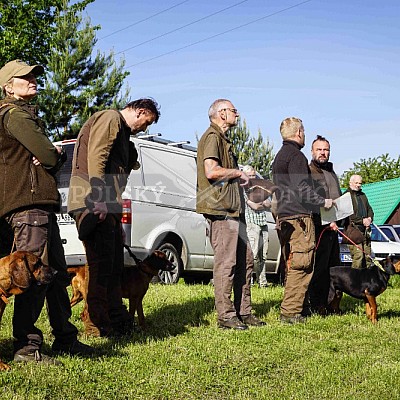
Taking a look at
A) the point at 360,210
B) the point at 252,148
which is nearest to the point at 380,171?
the point at 252,148

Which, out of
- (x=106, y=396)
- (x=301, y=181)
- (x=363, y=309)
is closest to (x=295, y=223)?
(x=301, y=181)

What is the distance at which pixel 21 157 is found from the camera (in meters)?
4.52

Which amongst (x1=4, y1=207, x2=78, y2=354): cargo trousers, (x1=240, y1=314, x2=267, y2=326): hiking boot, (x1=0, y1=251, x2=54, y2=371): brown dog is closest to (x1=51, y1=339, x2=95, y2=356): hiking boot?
(x1=4, y1=207, x2=78, y2=354): cargo trousers

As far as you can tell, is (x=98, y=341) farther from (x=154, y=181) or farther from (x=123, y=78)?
(x=123, y=78)

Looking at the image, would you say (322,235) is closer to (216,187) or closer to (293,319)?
(293,319)

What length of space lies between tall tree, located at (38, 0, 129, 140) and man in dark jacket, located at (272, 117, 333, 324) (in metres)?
22.6

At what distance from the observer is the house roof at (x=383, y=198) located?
37.0 m

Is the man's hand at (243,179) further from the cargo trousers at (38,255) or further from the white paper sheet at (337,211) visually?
A: the cargo trousers at (38,255)

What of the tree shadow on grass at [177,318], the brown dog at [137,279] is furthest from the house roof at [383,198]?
the brown dog at [137,279]

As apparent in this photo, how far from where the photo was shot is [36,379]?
4199 mm

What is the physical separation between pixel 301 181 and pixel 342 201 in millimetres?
856

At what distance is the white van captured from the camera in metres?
9.82

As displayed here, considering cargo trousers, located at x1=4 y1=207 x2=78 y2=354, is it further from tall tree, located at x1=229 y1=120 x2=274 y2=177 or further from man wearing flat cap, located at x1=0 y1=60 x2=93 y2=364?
tall tree, located at x1=229 y1=120 x2=274 y2=177

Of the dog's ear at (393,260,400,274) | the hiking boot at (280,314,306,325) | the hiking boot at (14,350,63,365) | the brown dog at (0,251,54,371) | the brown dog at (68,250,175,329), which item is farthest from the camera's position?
the dog's ear at (393,260,400,274)
